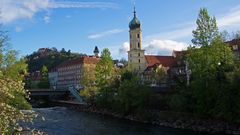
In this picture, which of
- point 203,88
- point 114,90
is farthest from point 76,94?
point 203,88

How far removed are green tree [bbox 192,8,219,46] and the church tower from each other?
63630 millimetres

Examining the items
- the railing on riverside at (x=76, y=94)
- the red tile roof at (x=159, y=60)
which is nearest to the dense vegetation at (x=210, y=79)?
the railing on riverside at (x=76, y=94)

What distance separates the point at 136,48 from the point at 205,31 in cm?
6679

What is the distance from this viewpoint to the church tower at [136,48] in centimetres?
10975

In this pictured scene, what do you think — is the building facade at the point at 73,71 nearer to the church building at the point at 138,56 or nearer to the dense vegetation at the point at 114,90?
the church building at the point at 138,56

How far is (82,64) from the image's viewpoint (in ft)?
436

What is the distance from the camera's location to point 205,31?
150ft

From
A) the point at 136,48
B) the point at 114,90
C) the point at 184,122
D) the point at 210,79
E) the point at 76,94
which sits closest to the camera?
the point at 210,79

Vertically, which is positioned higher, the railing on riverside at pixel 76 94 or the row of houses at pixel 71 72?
the row of houses at pixel 71 72

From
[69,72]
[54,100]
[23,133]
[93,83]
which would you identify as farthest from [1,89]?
[69,72]

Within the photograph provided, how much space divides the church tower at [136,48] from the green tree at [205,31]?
63.6 meters

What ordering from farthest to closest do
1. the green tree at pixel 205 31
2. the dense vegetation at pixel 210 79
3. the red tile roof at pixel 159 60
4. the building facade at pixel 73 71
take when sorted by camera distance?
the building facade at pixel 73 71
the red tile roof at pixel 159 60
the green tree at pixel 205 31
the dense vegetation at pixel 210 79

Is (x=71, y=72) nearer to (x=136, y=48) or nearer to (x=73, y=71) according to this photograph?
(x=73, y=71)

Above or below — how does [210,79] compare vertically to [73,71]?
below
